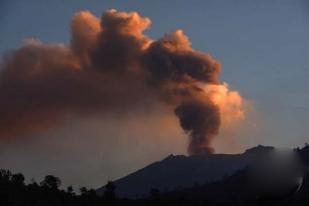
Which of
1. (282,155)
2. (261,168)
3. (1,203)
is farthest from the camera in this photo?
(1,203)

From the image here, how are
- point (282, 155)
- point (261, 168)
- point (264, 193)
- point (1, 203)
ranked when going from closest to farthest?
point (264, 193), point (261, 168), point (282, 155), point (1, 203)

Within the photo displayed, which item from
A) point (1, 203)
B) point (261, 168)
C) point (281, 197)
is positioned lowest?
point (281, 197)

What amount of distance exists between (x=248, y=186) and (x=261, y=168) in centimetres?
205

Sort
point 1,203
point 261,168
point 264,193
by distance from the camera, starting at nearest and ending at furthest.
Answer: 1. point 264,193
2. point 261,168
3. point 1,203

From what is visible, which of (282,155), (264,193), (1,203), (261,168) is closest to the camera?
(264,193)

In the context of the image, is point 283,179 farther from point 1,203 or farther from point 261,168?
point 1,203

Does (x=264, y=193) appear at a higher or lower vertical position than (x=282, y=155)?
lower

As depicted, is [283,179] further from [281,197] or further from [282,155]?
[282,155]

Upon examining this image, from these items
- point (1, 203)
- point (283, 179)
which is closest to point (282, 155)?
point (283, 179)

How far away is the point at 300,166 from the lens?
1810 inches

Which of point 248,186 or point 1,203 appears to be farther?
point 1,203

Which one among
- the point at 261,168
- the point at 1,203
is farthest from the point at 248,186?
the point at 1,203

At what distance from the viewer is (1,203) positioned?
18612cm

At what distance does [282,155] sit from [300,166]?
2.36 m
